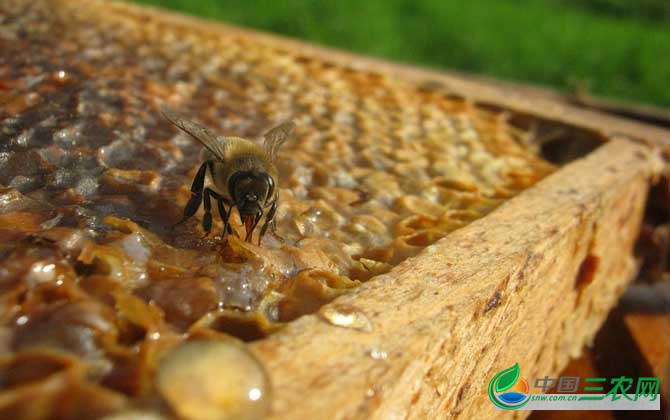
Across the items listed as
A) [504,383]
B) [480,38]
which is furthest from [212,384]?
[480,38]

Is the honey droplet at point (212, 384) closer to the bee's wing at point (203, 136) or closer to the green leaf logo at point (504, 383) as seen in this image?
the bee's wing at point (203, 136)

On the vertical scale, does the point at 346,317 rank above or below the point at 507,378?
above

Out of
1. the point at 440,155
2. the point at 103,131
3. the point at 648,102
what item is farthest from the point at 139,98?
the point at 648,102

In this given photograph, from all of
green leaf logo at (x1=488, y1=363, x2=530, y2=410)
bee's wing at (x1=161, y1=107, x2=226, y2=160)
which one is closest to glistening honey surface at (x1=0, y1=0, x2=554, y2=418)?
bee's wing at (x1=161, y1=107, x2=226, y2=160)

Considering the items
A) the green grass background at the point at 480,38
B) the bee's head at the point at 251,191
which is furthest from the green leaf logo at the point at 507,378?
the green grass background at the point at 480,38

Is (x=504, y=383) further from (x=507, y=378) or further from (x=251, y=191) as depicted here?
(x=251, y=191)

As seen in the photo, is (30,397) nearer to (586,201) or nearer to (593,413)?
(586,201)
